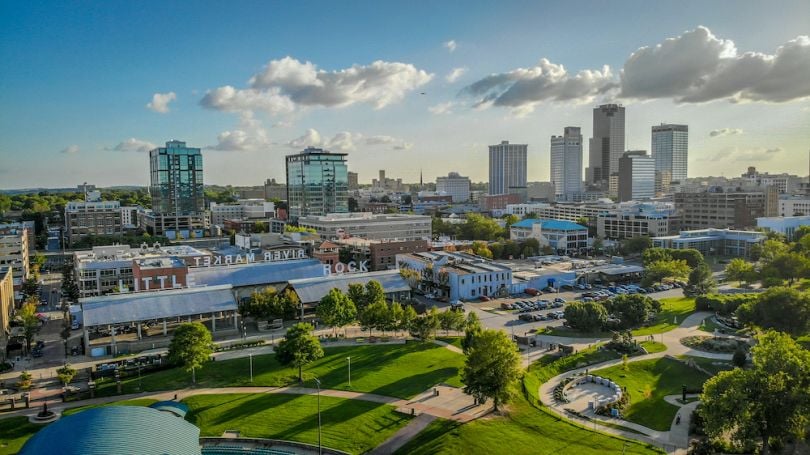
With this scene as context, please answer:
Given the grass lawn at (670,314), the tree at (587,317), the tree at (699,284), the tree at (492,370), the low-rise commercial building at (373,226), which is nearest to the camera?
the tree at (492,370)

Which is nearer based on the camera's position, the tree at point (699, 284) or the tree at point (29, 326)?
the tree at point (29, 326)

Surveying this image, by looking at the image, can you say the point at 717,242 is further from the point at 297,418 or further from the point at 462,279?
the point at 297,418

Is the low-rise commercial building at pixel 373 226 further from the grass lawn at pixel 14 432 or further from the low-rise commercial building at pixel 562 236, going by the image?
the grass lawn at pixel 14 432

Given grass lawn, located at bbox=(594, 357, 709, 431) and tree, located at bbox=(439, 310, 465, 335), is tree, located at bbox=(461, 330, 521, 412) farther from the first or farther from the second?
tree, located at bbox=(439, 310, 465, 335)

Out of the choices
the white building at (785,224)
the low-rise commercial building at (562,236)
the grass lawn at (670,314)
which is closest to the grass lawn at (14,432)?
the grass lawn at (670,314)

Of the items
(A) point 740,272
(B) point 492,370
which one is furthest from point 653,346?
(A) point 740,272
